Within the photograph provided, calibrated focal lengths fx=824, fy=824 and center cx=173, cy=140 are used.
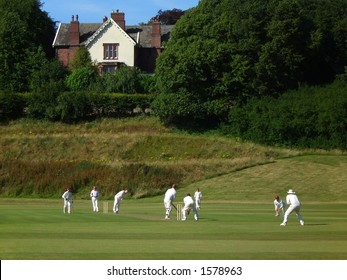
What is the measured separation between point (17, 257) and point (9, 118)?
73194 mm

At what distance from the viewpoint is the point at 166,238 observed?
2708 centimetres

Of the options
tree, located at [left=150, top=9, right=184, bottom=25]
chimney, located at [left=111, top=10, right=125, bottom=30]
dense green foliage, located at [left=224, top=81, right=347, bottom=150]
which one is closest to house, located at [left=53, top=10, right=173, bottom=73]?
chimney, located at [left=111, top=10, right=125, bottom=30]

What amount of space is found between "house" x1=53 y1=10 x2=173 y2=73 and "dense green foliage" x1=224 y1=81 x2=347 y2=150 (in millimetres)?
23618

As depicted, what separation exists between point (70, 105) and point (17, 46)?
15080 mm

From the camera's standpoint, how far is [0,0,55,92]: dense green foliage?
9862 centimetres

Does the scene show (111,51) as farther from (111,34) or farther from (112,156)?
(112,156)

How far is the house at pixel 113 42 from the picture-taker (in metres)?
104

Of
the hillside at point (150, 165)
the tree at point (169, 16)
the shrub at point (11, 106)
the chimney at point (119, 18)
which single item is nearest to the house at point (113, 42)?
the chimney at point (119, 18)

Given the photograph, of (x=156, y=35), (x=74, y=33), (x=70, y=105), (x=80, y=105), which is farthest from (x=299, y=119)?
(x=74, y=33)

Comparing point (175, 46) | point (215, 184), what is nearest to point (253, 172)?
point (215, 184)

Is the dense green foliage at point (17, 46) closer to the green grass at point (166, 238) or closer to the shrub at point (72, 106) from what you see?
the shrub at point (72, 106)

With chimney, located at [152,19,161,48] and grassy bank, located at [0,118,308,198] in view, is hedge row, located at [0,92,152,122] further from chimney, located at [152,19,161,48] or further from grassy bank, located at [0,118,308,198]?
chimney, located at [152,19,161,48]

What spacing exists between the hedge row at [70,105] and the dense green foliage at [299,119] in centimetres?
1278

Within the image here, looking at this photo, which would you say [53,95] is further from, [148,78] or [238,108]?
[238,108]
